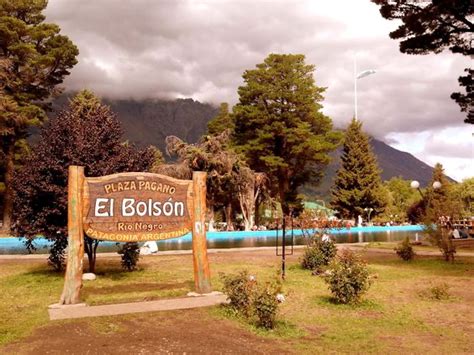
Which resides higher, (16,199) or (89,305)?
(16,199)

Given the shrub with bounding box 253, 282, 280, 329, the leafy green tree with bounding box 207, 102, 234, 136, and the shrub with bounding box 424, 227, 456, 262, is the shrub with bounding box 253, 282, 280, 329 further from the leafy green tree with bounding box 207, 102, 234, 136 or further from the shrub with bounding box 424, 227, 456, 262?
the leafy green tree with bounding box 207, 102, 234, 136

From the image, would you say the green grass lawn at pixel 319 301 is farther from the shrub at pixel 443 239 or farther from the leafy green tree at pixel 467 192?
the leafy green tree at pixel 467 192

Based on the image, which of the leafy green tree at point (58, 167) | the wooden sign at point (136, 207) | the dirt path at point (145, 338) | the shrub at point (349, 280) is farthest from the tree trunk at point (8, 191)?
the shrub at point (349, 280)

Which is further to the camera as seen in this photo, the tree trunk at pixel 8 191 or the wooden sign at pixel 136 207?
the tree trunk at pixel 8 191

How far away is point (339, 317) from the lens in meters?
9.70

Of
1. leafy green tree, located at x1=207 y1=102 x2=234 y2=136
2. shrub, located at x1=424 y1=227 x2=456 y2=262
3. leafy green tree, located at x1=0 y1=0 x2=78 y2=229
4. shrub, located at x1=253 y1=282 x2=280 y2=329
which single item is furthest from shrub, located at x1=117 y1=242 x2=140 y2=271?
leafy green tree, located at x1=207 y1=102 x2=234 y2=136

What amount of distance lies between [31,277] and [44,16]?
122ft

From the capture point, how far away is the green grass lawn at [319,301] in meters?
8.04

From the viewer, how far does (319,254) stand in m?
16.5

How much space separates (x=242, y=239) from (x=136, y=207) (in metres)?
26.9

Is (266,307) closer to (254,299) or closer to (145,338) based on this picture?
(254,299)

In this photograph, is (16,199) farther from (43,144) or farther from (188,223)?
(188,223)

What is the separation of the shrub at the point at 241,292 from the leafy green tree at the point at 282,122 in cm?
4320

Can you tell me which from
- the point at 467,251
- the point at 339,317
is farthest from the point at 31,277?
the point at 467,251
